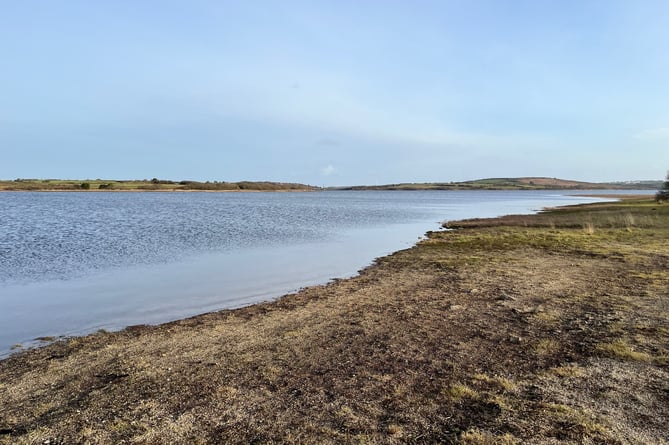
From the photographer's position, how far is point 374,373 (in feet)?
26.5

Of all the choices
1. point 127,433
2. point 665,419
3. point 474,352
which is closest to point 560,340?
point 474,352

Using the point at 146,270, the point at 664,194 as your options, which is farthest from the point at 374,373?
the point at 664,194

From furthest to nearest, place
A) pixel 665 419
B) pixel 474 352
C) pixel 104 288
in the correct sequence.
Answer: pixel 104 288 → pixel 474 352 → pixel 665 419

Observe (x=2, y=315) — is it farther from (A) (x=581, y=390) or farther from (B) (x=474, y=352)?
(A) (x=581, y=390)

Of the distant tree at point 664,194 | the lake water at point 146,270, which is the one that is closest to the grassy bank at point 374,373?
the lake water at point 146,270

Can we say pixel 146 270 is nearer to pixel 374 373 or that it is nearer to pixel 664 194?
pixel 374 373

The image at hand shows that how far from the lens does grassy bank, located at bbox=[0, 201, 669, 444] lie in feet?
20.0

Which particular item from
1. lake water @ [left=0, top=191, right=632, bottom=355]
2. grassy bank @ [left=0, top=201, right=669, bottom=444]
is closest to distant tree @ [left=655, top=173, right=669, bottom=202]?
lake water @ [left=0, top=191, right=632, bottom=355]

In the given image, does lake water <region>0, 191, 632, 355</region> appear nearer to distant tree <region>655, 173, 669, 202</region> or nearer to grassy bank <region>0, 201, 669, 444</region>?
grassy bank <region>0, 201, 669, 444</region>

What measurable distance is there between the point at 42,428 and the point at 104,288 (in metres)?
11.9

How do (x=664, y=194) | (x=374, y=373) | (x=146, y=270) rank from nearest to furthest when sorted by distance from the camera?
(x=374, y=373) < (x=146, y=270) < (x=664, y=194)

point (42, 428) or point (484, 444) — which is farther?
point (42, 428)

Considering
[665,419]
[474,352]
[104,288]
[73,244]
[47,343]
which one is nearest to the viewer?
[665,419]

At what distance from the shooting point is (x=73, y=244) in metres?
28.9
